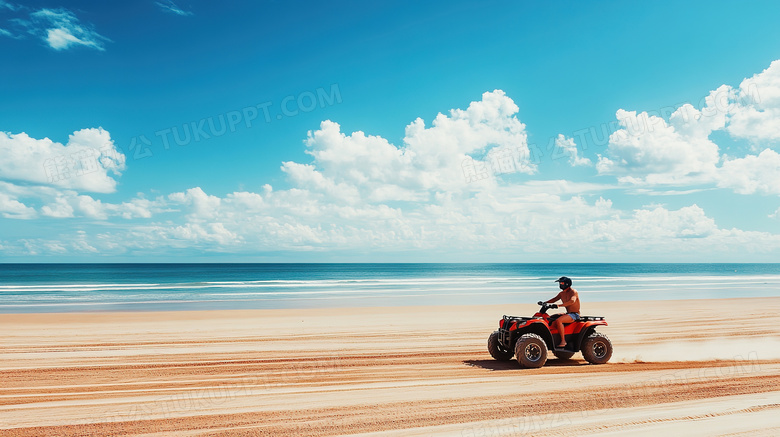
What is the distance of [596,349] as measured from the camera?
29.5ft

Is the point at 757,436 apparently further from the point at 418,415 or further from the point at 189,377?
the point at 189,377

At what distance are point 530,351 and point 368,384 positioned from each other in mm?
3017

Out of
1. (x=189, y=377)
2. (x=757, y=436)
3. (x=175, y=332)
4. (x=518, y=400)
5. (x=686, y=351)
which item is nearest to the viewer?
(x=757, y=436)

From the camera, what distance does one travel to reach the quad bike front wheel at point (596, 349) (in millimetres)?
8852

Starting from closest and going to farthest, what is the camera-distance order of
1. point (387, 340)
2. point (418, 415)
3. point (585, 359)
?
point (418, 415) → point (585, 359) → point (387, 340)

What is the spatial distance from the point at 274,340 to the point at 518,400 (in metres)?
7.22

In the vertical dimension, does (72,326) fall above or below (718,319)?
above

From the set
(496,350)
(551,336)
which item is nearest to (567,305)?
(551,336)

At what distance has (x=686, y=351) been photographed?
10.6 metres

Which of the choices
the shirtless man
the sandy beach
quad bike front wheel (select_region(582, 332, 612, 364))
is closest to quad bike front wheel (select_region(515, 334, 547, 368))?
the sandy beach

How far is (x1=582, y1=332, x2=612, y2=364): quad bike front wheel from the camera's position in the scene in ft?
29.0

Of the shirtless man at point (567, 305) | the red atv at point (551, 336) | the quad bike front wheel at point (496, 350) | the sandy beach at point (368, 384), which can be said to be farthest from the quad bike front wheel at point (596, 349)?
the quad bike front wheel at point (496, 350)

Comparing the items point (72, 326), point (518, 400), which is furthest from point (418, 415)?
point (72, 326)

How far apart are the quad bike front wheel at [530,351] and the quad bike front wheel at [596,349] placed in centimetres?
93
